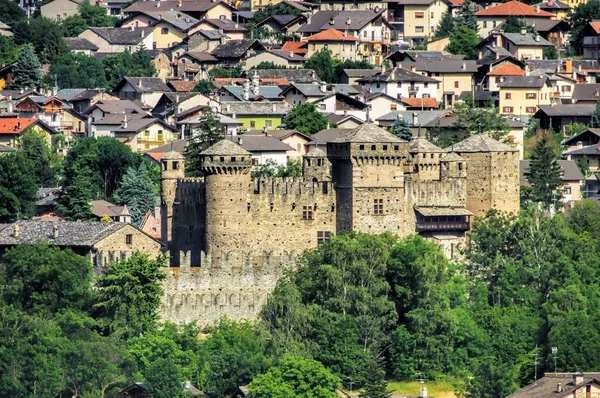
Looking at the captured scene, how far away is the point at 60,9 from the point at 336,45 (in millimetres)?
30763

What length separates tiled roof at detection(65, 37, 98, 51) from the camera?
168375 millimetres

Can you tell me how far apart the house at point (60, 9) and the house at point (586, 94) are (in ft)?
163

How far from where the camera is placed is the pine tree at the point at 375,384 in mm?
86562

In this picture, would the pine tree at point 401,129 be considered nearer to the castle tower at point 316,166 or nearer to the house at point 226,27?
the castle tower at point 316,166

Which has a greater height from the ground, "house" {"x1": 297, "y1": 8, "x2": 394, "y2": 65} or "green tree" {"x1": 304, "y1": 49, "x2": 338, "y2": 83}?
"house" {"x1": 297, "y1": 8, "x2": 394, "y2": 65}

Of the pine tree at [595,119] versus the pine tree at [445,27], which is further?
the pine tree at [445,27]

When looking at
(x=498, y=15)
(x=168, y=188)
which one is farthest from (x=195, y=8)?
(x=168, y=188)

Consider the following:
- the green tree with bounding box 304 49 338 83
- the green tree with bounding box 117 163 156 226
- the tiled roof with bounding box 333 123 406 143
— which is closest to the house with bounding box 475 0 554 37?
the green tree with bounding box 304 49 338 83

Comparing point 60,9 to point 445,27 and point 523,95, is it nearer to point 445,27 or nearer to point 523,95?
point 445,27

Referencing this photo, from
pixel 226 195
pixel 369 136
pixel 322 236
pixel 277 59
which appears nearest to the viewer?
pixel 226 195

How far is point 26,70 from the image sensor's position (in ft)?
524

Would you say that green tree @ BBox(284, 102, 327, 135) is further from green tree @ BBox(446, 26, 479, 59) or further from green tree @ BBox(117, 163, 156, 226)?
green tree @ BBox(446, 26, 479, 59)

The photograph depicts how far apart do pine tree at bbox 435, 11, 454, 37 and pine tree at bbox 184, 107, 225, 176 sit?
50170mm

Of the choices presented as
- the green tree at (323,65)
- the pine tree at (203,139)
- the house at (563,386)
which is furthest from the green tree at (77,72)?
the house at (563,386)
